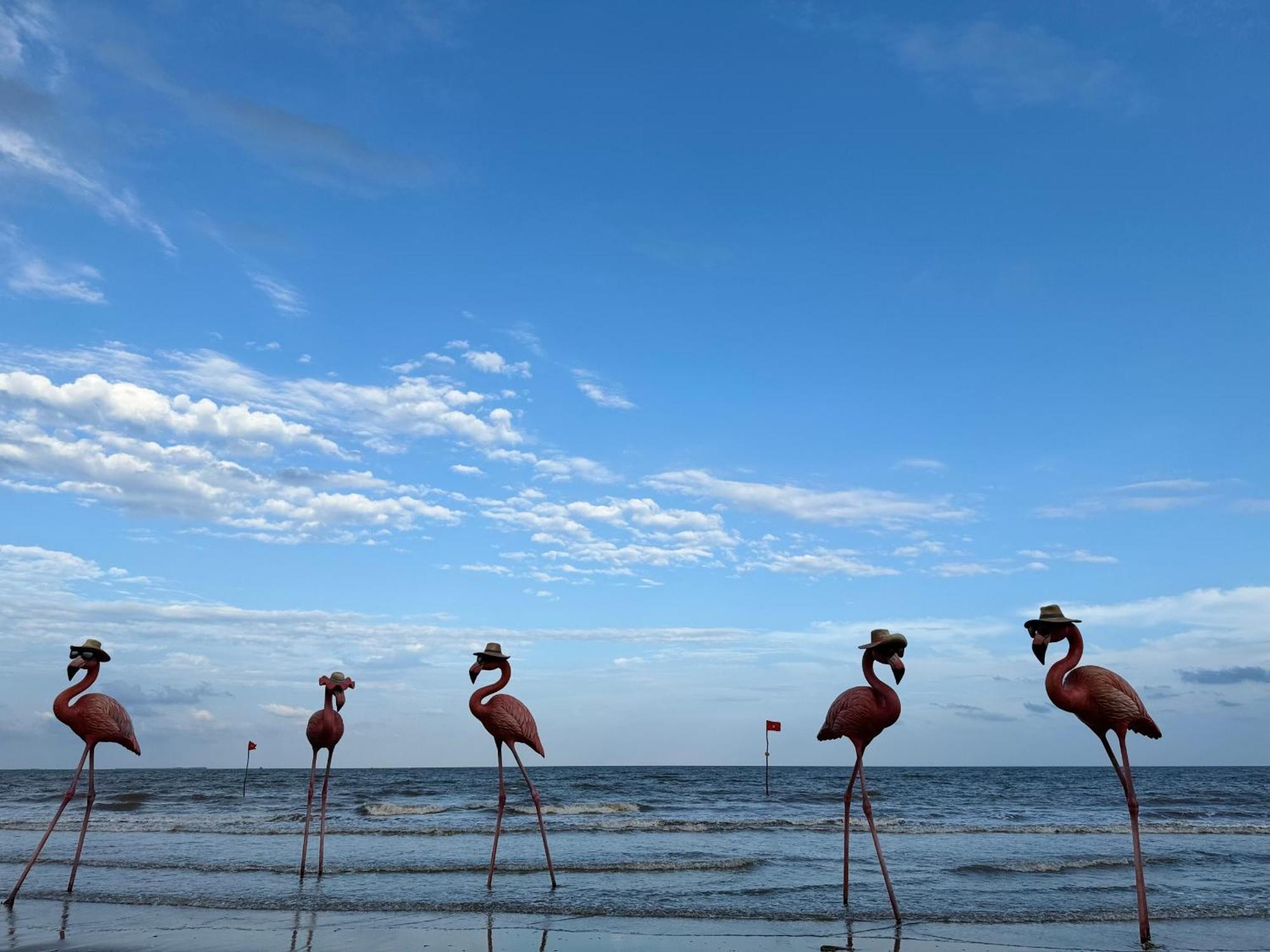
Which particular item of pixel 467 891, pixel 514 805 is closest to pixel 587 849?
pixel 467 891

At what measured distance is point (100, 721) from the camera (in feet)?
40.0

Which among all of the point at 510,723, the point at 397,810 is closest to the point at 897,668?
the point at 510,723

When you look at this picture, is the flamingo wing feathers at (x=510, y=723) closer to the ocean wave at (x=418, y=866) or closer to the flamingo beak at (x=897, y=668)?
the ocean wave at (x=418, y=866)

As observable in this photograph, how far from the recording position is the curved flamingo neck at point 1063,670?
32.7 feet

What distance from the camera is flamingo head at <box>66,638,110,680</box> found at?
40.0 feet

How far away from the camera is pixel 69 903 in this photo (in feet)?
41.0

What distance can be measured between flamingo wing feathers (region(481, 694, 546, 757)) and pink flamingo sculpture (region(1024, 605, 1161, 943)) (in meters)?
6.74

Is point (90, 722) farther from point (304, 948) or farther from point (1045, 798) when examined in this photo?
point (1045, 798)

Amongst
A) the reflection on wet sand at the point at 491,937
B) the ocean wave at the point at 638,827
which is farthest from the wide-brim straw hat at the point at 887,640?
the ocean wave at the point at 638,827

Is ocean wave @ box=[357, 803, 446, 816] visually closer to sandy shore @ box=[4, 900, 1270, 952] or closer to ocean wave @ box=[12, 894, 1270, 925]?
ocean wave @ box=[12, 894, 1270, 925]

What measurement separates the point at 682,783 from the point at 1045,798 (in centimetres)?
2244

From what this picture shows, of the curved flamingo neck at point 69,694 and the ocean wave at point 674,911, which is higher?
the curved flamingo neck at point 69,694

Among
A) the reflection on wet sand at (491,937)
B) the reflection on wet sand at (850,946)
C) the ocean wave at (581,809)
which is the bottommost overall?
the ocean wave at (581,809)

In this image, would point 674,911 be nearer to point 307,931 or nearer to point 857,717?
point 857,717
